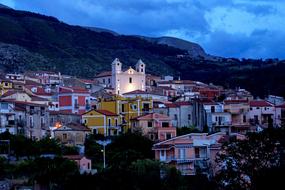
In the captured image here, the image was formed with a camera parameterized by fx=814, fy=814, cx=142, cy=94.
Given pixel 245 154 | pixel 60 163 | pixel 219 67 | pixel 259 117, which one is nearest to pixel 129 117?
pixel 259 117

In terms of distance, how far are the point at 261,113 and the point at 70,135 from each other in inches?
726

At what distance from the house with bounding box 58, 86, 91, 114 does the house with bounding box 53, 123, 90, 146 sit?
9685mm

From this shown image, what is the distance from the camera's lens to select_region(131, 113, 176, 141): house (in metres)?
65.3

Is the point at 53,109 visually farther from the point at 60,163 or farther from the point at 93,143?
the point at 60,163

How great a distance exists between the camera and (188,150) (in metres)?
57.9

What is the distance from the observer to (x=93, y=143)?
61.9m

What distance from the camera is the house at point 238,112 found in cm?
6956

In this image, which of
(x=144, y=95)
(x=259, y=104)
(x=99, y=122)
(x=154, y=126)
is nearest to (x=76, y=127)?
(x=99, y=122)

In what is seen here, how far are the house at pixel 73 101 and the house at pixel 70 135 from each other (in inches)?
381

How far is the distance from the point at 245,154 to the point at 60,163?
57.0 feet

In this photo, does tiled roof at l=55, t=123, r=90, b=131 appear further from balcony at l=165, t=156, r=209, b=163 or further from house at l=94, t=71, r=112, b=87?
house at l=94, t=71, r=112, b=87

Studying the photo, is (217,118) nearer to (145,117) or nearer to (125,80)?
(145,117)

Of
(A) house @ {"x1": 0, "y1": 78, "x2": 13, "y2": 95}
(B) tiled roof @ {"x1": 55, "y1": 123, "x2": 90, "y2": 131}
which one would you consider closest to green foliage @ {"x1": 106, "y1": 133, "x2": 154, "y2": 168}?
(B) tiled roof @ {"x1": 55, "y1": 123, "x2": 90, "y2": 131}

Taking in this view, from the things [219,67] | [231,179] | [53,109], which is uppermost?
[219,67]
